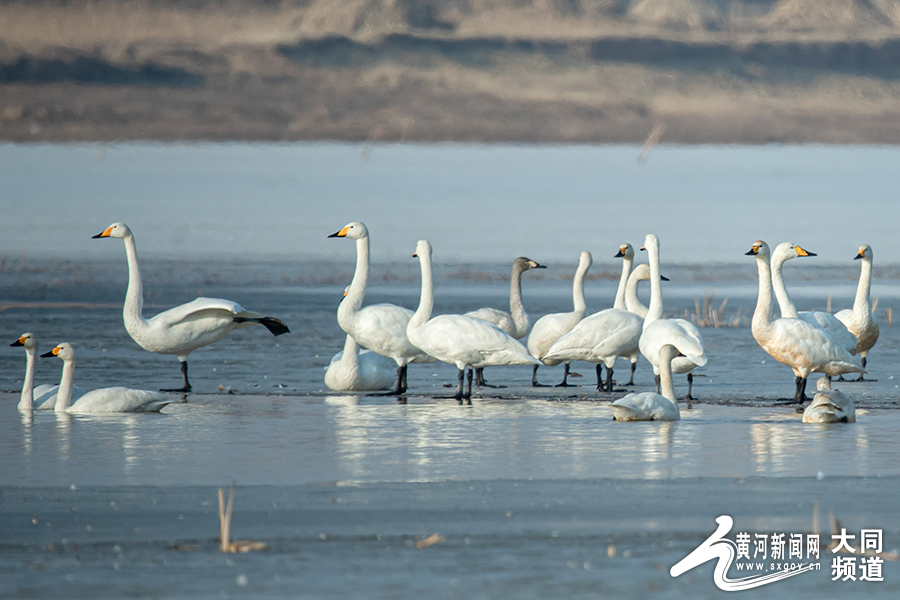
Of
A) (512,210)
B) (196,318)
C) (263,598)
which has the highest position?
(512,210)

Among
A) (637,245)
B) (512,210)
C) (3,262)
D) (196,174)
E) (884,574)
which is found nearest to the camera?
(884,574)

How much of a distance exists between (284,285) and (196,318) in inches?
348

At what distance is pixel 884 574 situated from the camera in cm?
571

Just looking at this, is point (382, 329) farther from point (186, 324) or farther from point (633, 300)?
point (633, 300)

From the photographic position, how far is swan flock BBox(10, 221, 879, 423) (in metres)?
10.2

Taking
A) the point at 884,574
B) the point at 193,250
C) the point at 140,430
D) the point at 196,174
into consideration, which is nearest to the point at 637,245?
the point at 193,250

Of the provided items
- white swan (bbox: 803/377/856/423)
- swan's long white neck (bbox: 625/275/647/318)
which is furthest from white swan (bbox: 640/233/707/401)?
swan's long white neck (bbox: 625/275/647/318)

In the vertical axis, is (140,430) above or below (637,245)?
below

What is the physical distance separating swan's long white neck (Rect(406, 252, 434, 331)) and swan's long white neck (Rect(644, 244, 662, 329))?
1.78m

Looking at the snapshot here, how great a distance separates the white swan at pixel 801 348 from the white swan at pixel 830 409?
3.74 feet

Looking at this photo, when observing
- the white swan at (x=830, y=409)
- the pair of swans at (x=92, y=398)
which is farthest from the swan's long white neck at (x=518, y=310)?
the pair of swans at (x=92, y=398)

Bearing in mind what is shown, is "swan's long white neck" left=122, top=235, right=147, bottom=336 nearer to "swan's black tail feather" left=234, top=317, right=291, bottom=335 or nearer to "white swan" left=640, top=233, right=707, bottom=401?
"swan's black tail feather" left=234, top=317, right=291, bottom=335

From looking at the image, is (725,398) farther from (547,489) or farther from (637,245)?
(637,245)

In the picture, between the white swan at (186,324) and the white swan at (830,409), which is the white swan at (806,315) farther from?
the white swan at (186,324)
